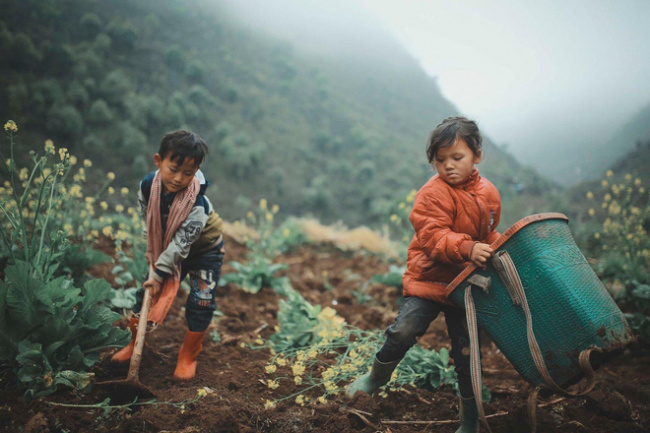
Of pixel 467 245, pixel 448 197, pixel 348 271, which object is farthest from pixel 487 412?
pixel 348 271

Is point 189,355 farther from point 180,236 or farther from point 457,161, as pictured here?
point 457,161

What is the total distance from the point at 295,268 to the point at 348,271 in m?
0.76

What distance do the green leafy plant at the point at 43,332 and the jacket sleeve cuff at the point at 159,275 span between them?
0.92ft

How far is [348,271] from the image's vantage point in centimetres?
500

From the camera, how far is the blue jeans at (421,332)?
5.69 feet

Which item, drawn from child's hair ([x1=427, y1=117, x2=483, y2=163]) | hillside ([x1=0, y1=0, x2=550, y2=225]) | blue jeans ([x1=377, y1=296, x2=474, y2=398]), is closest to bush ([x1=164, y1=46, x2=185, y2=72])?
hillside ([x1=0, y1=0, x2=550, y2=225])

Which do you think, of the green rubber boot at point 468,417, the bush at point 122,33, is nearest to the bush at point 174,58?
the bush at point 122,33

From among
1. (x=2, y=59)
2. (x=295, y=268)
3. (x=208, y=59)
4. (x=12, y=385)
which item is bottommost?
(x=12, y=385)

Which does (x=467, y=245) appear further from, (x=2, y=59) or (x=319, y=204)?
(x=319, y=204)

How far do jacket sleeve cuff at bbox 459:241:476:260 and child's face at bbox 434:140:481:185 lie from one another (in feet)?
1.14

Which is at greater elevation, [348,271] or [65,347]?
[348,271]

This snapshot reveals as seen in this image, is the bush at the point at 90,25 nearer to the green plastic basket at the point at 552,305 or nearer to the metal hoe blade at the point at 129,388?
the metal hoe blade at the point at 129,388

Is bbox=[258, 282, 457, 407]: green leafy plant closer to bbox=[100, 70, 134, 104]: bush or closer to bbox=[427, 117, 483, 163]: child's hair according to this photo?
bbox=[427, 117, 483, 163]: child's hair

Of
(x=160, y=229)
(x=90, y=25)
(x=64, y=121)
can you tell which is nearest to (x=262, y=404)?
(x=160, y=229)
